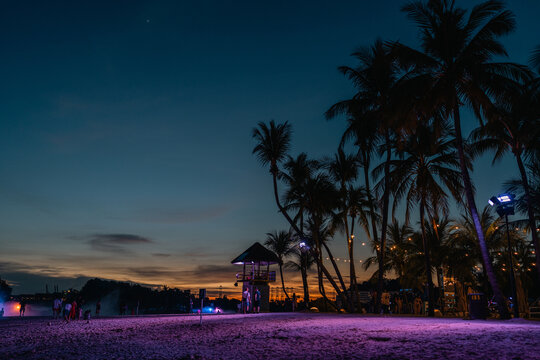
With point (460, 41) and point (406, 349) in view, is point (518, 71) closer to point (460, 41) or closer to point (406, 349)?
point (460, 41)

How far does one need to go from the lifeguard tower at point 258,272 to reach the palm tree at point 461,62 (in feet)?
58.5

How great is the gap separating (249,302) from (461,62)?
72.2ft

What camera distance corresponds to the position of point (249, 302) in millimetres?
28625

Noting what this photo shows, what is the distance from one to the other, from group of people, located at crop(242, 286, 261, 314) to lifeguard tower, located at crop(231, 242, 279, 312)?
58cm

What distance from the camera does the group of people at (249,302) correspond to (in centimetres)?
2814

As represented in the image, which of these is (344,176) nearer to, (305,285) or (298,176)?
(298,176)

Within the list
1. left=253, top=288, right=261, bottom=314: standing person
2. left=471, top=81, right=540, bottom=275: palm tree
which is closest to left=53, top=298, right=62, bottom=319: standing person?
left=253, top=288, right=261, bottom=314: standing person

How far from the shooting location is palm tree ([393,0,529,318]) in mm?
15305

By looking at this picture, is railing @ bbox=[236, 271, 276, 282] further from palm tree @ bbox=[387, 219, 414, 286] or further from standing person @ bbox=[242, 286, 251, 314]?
palm tree @ bbox=[387, 219, 414, 286]

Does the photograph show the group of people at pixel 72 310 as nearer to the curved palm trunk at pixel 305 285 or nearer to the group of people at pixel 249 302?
the group of people at pixel 249 302

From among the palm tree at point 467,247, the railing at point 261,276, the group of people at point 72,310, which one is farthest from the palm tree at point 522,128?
the group of people at point 72,310

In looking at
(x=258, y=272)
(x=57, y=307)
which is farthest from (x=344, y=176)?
(x=57, y=307)

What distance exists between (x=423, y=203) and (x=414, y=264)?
1358 cm

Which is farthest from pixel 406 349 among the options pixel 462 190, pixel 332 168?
pixel 332 168
